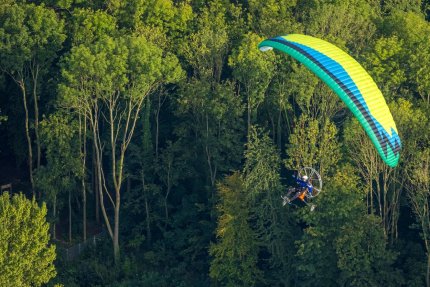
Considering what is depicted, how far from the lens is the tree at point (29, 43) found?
48.3 metres

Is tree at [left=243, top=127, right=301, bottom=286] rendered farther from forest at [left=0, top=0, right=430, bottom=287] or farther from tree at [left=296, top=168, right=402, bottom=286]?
tree at [left=296, top=168, right=402, bottom=286]

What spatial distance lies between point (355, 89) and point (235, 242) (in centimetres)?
1179

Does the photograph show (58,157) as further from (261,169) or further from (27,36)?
(261,169)

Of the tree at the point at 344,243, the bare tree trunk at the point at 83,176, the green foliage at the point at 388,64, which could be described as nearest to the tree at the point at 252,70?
the green foliage at the point at 388,64

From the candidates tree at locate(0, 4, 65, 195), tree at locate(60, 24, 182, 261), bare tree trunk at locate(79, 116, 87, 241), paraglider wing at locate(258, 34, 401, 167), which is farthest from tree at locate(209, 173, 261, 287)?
tree at locate(0, 4, 65, 195)

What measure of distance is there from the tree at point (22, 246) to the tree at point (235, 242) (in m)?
8.41

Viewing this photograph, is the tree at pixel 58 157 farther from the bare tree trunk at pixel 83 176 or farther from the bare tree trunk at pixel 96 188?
the bare tree trunk at pixel 96 188

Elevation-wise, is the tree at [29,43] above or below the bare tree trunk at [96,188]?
above

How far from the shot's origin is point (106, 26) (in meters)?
51.0

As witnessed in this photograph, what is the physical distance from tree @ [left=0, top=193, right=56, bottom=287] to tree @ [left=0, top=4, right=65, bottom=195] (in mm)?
7622

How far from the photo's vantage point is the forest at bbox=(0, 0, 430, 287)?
147 feet

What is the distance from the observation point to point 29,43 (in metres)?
48.5

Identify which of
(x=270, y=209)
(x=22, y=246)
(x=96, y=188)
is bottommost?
(x=22, y=246)

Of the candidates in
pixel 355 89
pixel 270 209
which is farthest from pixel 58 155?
pixel 355 89
